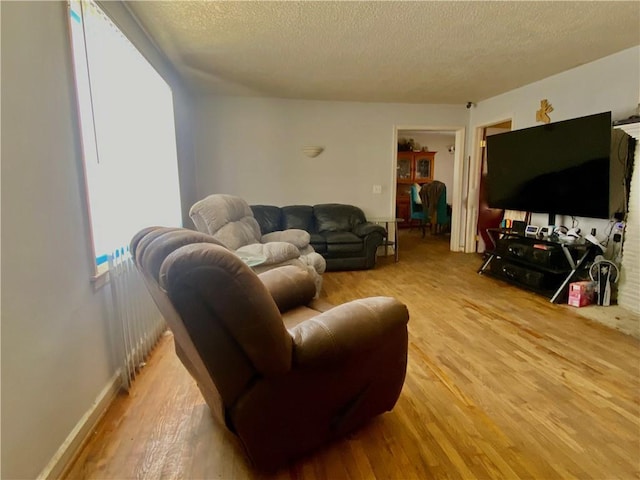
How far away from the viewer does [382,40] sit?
9.75 feet

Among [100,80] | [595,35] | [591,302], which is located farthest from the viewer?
[591,302]

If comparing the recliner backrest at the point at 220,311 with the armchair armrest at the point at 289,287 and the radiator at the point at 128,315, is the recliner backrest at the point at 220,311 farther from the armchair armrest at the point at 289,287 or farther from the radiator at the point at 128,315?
the radiator at the point at 128,315

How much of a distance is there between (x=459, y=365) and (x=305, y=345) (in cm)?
139

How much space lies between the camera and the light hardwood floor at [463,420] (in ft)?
4.71

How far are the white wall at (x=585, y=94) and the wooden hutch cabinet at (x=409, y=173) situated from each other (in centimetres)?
372

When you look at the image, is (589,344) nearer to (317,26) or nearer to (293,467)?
(293,467)

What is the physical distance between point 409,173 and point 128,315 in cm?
766

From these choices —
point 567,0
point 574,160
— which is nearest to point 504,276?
point 574,160

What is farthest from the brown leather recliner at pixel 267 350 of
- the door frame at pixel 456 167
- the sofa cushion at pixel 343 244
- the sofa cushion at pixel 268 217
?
the door frame at pixel 456 167

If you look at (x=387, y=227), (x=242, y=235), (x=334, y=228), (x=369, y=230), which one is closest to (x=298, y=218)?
(x=334, y=228)

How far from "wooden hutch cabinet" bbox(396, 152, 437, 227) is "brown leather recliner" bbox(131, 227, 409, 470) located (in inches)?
286

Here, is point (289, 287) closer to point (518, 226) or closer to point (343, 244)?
point (343, 244)

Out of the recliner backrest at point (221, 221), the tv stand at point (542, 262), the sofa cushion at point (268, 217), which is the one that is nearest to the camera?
the recliner backrest at point (221, 221)

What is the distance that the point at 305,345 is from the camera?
1.29 metres
